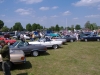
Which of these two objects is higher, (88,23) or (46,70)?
(88,23)

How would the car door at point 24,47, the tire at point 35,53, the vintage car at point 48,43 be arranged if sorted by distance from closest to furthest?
the car door at point 24,47 → the tire at point 35,53 → the vintage car at point 48,43

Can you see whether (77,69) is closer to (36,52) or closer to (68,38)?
(36,52)

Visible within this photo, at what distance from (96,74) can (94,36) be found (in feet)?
55.0

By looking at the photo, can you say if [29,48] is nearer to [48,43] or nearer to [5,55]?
[48,43]

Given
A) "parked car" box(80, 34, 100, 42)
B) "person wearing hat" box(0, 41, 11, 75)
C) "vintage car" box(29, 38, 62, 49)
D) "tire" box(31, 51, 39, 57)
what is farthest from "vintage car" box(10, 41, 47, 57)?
"parked car" box(80, 34, 100, 42)

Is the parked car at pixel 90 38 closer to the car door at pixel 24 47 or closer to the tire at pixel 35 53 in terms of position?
the tire at pixel 35 53

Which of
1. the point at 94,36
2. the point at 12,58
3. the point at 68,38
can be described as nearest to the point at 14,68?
the point at 12,58

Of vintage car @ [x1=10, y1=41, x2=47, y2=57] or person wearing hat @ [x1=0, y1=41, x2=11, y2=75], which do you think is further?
vintage car @ [x1=10, y1=41, x2=47, y2=57]

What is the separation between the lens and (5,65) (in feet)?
16.7

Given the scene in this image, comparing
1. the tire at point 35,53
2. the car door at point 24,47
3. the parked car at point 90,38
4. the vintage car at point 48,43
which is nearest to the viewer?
the car door at point 24,47

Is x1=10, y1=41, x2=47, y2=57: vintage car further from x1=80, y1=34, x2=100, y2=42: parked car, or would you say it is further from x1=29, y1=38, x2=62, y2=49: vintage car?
x1=80, y1=34, x2=100, y2=42: parked car

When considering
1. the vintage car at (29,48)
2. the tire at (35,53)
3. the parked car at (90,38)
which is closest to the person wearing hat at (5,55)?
the vintage car at (29,48)

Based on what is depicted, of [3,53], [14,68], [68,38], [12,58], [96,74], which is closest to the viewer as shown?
[3,53]

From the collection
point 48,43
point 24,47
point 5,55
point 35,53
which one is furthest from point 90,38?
point 5,55
